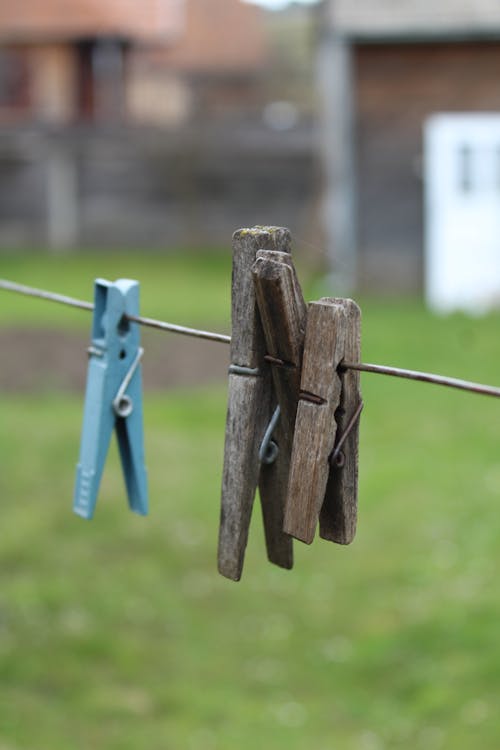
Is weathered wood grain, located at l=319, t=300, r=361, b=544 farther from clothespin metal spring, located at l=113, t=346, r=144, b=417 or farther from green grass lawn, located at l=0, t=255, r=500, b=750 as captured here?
green grass lawn, located at l=0, t=255, r=500, b=750

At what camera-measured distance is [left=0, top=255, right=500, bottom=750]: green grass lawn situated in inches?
199

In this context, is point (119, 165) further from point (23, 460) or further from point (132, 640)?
point (132, 640)

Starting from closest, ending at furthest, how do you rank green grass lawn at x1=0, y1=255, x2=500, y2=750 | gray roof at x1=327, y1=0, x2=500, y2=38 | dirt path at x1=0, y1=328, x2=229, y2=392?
green grass lawn at x1=0, y1=255, x2=500, y2=750
dirt path at x1=0, y1=328, x2=229, y2=392
gray roof at x1=327, y1=0, x2=500, y2=38

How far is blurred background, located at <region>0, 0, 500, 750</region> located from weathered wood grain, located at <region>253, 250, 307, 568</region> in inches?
30.4

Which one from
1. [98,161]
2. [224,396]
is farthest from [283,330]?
[98,161]

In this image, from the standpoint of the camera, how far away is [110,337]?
2359mm

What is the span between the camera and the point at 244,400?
2.00 meters

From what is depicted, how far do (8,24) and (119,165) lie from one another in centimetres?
337

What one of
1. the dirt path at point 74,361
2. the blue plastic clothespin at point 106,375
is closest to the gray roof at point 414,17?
the dirt path at point 74,361

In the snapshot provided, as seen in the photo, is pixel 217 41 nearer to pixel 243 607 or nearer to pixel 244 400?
pixel 243 607

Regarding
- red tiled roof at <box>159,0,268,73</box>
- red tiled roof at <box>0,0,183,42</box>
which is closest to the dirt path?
red tiled roof at <box>0,0,183,42</box>

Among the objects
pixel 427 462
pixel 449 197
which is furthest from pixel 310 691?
pixel 449 197

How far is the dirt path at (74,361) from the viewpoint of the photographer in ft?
32.3

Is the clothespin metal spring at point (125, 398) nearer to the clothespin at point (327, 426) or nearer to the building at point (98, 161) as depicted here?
the clothespin at point (327, 426)
